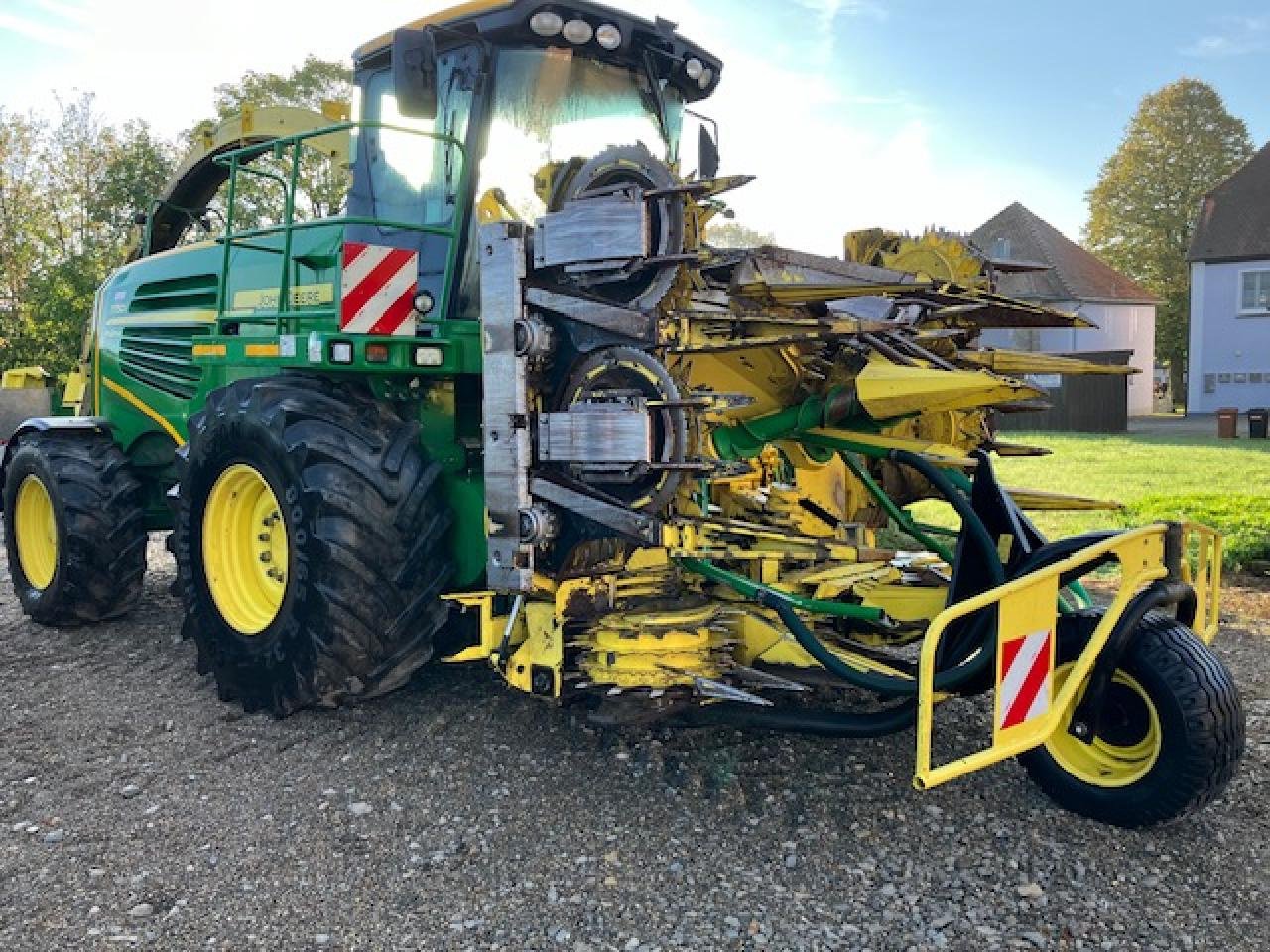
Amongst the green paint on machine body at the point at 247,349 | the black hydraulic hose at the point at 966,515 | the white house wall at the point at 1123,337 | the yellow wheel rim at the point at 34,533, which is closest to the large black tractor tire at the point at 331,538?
the green paint on machine body at the point at 247,349

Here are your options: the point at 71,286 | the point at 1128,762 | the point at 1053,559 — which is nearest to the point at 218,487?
the point at 1053,559

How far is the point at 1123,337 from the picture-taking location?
125 feet

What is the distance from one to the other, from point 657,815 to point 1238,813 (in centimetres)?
186

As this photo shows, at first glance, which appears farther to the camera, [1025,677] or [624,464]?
[624,464]

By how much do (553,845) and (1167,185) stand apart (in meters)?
44.2

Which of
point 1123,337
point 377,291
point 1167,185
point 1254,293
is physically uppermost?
point 1167,185

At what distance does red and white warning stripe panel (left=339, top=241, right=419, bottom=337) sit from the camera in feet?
13.7

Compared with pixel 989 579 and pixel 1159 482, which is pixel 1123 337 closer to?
pixel 1159 482

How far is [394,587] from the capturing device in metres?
4.07

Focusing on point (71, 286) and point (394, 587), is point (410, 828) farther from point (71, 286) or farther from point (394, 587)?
point (71, 286)

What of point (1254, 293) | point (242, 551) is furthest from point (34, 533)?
point (1254, 293)

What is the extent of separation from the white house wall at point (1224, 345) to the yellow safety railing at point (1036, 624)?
31.9 meters

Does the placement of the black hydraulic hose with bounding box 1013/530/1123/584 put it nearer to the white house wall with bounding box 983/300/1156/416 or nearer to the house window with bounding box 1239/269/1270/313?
the white house wall with bounding box 983/300/1156/416

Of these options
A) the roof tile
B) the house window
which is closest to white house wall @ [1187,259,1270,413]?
the house window
